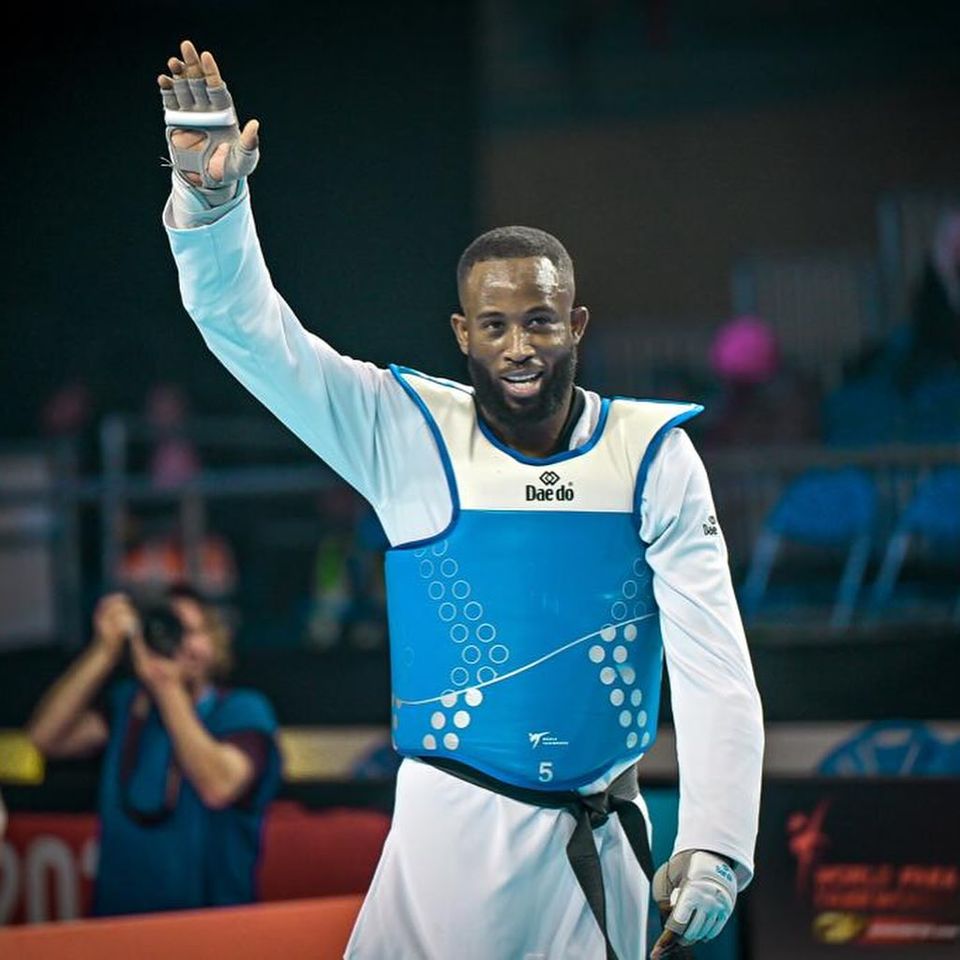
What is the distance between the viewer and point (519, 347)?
2.82 metres

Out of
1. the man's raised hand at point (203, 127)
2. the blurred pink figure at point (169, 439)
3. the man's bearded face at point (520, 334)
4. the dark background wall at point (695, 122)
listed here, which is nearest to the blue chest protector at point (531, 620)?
the man's bearded face at point (520, 334)

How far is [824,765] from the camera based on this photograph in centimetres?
521

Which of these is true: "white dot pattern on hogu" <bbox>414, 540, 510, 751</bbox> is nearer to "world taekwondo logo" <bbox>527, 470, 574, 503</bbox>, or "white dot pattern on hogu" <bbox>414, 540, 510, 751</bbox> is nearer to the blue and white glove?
"world taekwondo logo" <bbox>527, 470, 574, 503</bbox>

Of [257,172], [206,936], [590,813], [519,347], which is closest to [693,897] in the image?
[590,813]

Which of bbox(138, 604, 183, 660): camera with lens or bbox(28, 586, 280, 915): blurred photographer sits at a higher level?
bbox(138, 604, 183, 660): camera with lens

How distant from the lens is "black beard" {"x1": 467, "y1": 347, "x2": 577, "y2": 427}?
2855 mm

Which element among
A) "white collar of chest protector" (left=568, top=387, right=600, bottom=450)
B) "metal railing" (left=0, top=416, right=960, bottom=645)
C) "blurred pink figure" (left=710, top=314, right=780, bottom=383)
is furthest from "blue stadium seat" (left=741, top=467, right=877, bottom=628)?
"white collar of chest protector" (left=568, top=387, right=600, bottom=450)

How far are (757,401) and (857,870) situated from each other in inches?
101

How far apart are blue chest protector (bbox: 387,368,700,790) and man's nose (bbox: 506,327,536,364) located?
17cm

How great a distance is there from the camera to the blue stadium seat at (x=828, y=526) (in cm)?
633

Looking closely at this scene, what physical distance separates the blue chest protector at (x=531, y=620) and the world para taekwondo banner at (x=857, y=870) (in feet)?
6.52

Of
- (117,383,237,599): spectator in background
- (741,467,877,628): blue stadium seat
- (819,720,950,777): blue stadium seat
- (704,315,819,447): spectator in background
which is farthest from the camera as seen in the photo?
(704,315,819,447): spectator in background

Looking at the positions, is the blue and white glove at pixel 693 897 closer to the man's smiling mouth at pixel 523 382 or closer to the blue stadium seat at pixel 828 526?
the man's smiling mouth at pixel 523 382

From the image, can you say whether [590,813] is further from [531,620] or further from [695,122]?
[695,122]
